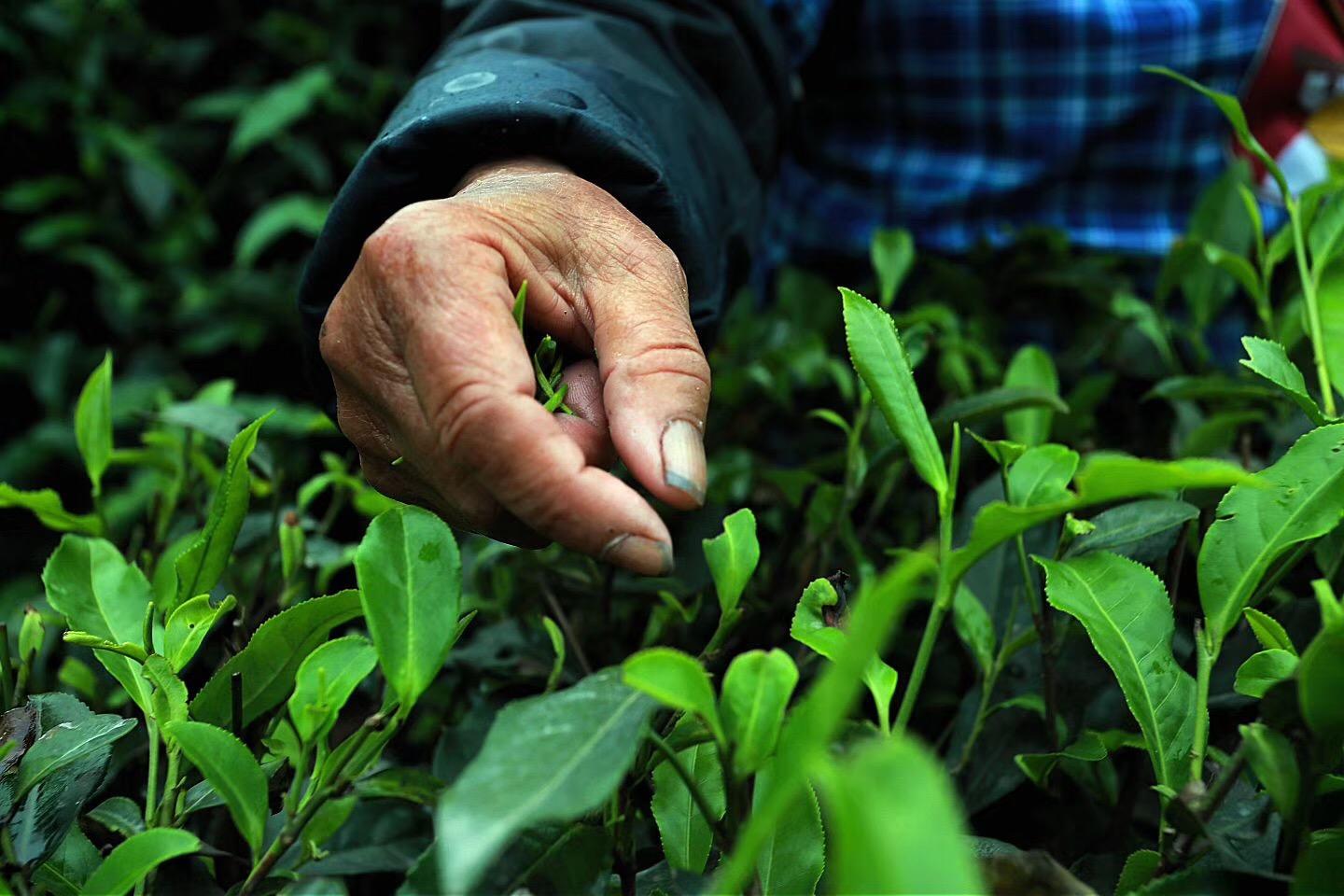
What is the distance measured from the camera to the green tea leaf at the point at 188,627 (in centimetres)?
58

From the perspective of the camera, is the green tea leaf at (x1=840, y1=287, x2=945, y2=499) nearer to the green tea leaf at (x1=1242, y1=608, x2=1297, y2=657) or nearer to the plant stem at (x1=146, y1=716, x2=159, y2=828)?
the green tea leaf at (x1=1242, y1=608, x2=1297, y2=657)

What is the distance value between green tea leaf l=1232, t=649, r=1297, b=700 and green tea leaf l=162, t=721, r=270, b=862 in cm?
Answer: 46

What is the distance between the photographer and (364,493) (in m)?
0.91

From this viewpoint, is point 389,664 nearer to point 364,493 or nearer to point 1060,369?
point 364,493

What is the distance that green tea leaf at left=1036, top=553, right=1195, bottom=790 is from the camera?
Result: 53 centimetres

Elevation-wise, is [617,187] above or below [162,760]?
above

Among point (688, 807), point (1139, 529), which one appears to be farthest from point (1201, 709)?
point (688, 807)

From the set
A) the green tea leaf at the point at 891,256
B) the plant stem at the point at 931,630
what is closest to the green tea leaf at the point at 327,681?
the plant stem at the point at 931,630

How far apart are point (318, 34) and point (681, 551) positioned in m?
2.03

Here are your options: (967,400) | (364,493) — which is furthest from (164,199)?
(967,400)

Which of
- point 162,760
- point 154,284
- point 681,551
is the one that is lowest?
point 154,284

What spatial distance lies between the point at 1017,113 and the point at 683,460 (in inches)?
42.8

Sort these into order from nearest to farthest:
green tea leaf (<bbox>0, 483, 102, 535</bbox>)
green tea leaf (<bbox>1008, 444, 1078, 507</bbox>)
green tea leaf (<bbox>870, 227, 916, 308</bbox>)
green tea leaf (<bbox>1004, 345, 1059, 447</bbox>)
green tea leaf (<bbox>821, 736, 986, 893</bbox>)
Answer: green tea leaf (<bbox>821, 736, 986, 893</bbox>) < green tea leaf (<bbox>1008, 444, 1078, 507</bbox>) < green tea leaf (<bbox>0, 483, 102, 535</bbox>) < green tea leaf (<bbox>1004, 345, 1059, 447</bbox>) < green tea leaf (<bbox>870, 227, 916, 308</bbox>)

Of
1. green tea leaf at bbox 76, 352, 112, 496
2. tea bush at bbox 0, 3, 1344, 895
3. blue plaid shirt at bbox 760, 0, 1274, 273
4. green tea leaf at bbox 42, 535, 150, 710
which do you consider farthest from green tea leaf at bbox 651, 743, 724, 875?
blue plaid shirt at bbox 760, 0, 1274, 273
